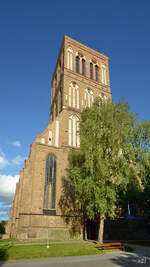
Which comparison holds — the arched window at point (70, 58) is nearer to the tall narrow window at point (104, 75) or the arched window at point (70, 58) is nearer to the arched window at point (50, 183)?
the tall narrow window at point (104, 75)

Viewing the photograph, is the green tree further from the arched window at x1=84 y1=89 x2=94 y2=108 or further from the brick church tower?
the arched window at x1=84 y1=89 x2=94 y2=108

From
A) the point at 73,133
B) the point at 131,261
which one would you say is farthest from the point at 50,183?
the point at 131,261

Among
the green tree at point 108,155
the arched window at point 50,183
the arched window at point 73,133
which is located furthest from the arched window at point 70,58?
the green tree at point 108,155

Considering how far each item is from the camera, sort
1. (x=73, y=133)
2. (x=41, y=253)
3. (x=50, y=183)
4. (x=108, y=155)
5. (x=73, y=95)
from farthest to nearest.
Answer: (x=73, y=95) → (x=73, y=133) → (x=50, y=183) → (x=108, y=155) → (x=41, y=253)

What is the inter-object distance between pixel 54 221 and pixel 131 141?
11399 mm

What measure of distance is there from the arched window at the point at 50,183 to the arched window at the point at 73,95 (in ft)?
31.4

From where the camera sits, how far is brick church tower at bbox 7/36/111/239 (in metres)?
19.3

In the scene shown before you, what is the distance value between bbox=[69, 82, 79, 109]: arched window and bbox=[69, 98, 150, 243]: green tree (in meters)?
12.0

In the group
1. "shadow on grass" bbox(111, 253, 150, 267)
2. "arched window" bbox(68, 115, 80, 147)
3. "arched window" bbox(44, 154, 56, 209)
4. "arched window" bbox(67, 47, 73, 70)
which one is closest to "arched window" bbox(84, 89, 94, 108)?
"arched window" bbox(68, 115, 80, 147)

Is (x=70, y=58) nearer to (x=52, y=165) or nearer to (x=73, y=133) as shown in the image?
(x=73, y=133)

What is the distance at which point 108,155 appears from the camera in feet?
53.0

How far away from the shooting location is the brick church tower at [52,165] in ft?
63.5

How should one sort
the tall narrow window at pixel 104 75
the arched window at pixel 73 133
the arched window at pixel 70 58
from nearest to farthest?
the arched window at pixel 73 133 < the arched window at pixel 70 58 < the tall narrow window at pixel 104 75

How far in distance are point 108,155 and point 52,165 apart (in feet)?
28.9
